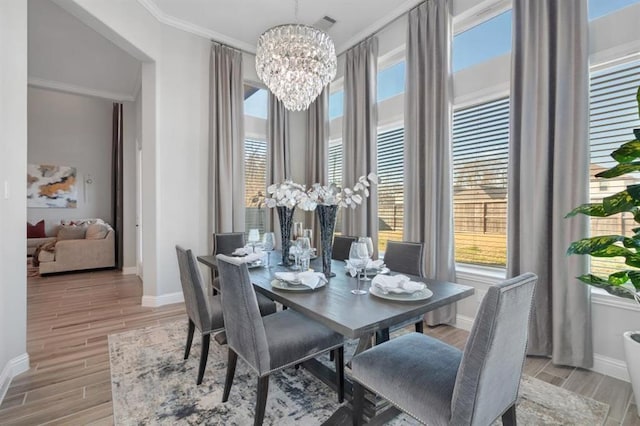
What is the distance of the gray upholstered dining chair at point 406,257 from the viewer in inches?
97.4

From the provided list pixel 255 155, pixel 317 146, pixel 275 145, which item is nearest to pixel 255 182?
pixel 255 155

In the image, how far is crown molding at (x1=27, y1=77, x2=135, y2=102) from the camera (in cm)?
511

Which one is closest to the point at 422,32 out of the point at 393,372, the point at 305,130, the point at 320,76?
the point at 320,76

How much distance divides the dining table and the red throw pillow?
286 inches

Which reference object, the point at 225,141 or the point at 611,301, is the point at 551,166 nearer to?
the point at 611,301

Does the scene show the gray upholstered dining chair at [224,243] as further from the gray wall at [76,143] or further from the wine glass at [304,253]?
the gray wall at [76,143]

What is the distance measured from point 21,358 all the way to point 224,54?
3950mm

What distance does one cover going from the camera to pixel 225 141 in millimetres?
4262

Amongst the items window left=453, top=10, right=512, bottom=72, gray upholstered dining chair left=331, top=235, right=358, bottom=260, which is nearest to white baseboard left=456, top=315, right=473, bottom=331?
gray upholstered dining chair left=331, top=235, right=358, bottom=260

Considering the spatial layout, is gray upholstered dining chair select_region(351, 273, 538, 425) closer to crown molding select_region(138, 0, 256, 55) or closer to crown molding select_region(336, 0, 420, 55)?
crown molding select_region(336, 0, 420, 55)

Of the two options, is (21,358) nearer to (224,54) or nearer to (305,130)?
(224,54)

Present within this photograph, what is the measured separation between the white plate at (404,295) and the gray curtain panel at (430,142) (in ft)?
5.13

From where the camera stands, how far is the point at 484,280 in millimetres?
2947

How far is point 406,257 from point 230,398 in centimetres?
163
